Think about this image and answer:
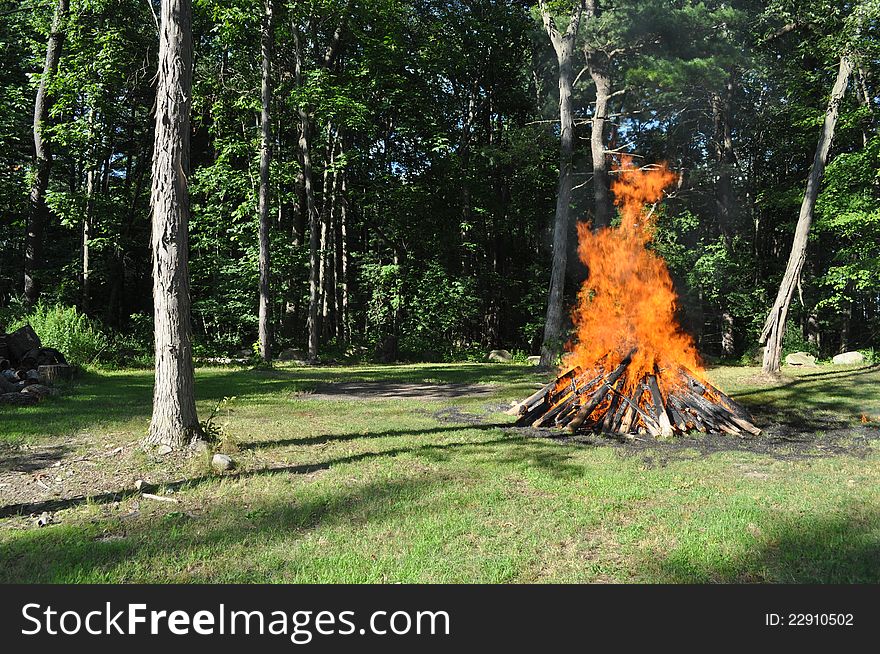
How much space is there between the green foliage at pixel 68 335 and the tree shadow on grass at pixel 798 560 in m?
14.5

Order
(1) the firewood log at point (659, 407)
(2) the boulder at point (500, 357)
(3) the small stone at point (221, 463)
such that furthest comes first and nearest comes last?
(2) the boulder at point (500, 357) < (1) the firewood log at point (659, 407) < (3) the small stone at point (221, 463)

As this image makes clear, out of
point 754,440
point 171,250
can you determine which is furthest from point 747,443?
point 171,250

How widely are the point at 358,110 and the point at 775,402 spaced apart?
1554 cm

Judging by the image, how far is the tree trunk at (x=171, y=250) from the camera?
247 inches

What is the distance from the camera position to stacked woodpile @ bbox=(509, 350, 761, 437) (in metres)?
8.12

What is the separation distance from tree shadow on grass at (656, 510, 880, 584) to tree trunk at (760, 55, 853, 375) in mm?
10491

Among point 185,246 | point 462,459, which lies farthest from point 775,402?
point 185,246

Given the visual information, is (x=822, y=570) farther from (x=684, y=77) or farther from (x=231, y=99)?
(x=231, y=99)

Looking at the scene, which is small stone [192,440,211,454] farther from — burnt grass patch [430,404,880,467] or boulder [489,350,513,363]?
boulder [489,350,513,363]

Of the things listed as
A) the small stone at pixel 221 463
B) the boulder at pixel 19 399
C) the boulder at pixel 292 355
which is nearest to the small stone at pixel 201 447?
the small stone at pixel 221 463

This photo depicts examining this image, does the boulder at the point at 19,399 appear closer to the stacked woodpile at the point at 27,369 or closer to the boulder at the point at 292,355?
the stacked woodpile at the point at 27,369

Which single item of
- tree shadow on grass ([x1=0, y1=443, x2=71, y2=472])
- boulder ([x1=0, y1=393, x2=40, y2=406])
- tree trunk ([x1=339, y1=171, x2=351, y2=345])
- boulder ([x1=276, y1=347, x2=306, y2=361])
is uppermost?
tree trunk ([x1=339, y1=171, x2=351, y2=345])

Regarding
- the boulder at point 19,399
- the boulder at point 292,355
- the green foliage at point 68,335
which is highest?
the green foliage at point 68,335

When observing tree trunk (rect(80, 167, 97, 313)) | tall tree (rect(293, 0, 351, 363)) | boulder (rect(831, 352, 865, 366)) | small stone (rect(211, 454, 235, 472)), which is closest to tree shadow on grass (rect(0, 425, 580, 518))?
small stone (rect(211, 454, 235, 472))
